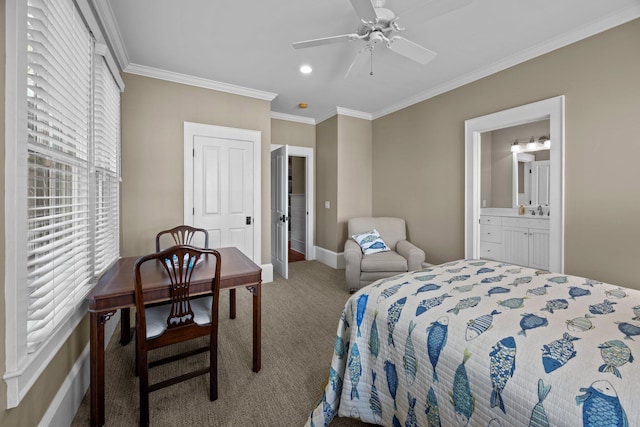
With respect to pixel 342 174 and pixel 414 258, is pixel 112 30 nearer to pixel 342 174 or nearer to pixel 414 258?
pixel 342 174

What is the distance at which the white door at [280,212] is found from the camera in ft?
13.6

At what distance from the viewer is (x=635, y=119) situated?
7.54 feet

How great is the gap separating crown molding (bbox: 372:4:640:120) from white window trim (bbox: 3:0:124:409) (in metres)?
3.84

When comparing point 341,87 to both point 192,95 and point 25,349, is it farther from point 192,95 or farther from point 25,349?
point 25,349

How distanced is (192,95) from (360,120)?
2747 millimetres

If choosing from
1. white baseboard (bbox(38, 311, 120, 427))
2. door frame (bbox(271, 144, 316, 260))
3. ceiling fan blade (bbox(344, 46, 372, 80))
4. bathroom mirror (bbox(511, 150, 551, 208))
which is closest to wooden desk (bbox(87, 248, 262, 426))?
white baseboard (bbox(38, 311, 120, 427))

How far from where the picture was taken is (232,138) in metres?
3.76

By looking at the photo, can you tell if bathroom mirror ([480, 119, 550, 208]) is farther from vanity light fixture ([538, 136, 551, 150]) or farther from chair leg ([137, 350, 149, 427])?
chair leg ([137, 350, 149, 427])

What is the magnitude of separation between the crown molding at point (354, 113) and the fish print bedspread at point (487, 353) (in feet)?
11.9

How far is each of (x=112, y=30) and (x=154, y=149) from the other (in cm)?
124

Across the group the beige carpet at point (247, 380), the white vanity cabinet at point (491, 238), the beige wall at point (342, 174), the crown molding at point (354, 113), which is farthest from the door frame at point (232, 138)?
the white vanity cabinet at point (491, 238)

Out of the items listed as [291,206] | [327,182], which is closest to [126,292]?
[327,182]

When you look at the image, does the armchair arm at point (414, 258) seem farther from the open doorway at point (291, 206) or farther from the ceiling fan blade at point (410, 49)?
the ceiling fan blade at point (410, 49)

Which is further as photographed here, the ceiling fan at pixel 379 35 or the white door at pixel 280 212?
the white door at pixel 280 212
